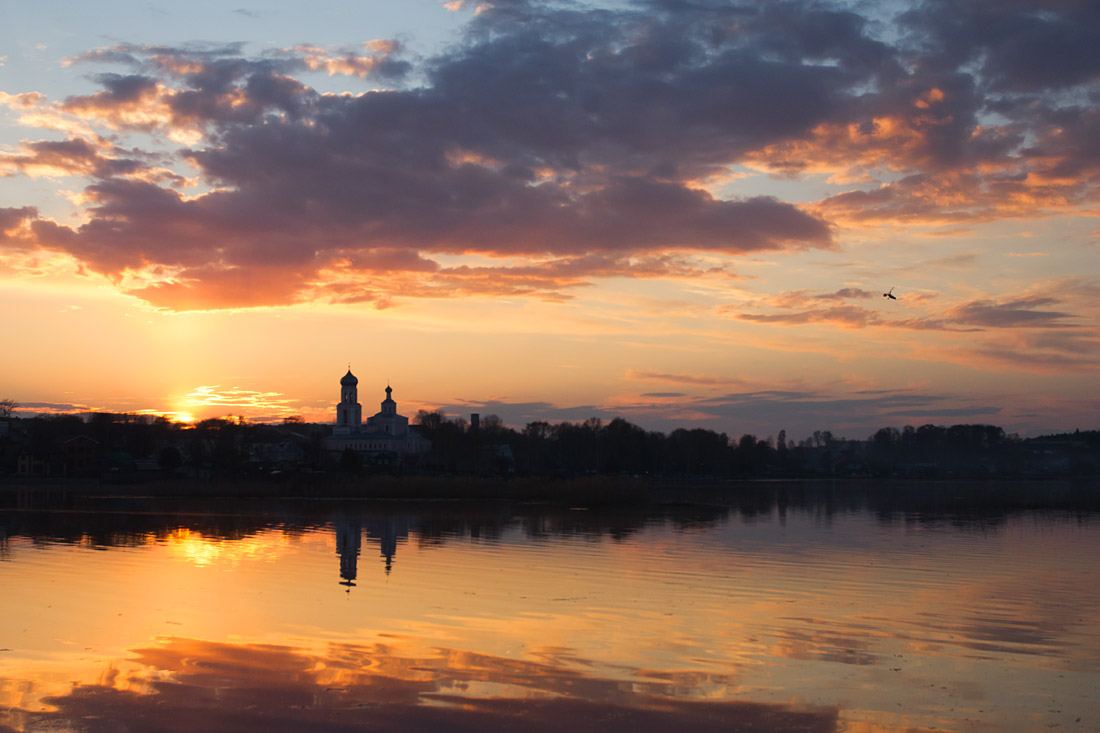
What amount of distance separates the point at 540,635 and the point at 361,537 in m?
21.6

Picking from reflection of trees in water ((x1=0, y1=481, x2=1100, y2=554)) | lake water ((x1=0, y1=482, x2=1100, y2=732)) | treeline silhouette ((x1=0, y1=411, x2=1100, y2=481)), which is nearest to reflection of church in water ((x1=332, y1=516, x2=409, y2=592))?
reflection of trees in water ((x1=0, y1=481, x2=1100, y2=554))

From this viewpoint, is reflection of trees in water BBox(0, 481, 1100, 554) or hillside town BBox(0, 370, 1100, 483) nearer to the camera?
reflection of trees in water BBox(0, 481, 1100, 554)

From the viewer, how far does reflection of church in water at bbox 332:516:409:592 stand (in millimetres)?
27625

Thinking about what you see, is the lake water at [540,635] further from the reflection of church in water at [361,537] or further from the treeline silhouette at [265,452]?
the treeline silhouette at [265,452]

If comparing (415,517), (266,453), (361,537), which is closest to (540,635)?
(361,537)

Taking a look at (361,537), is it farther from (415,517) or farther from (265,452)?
(265,452)

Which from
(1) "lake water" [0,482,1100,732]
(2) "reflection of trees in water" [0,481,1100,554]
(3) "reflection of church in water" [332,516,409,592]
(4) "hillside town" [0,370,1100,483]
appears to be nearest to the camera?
(1) "lake water" [0,482,1100,732]

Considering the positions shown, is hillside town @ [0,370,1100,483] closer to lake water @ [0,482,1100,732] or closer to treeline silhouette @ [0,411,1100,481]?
treeline silhouette @ [0,411,1100,481]

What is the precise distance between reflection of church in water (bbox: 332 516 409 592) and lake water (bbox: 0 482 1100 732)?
0.89 feet

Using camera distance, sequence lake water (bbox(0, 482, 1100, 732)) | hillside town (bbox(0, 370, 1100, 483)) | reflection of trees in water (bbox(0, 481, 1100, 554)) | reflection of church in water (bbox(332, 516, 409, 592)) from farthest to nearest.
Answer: hillside town (bbox(0, 370, 1100, 483)), reflection of trees in water (bbox(0, 481, 1100, 554)), reflection of church in water (bbox(332, 516, 409, 592)), lake water (bbox(0, 482, 1100, 732))

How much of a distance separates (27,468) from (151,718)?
5219 inches

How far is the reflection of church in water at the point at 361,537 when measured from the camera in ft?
90.6

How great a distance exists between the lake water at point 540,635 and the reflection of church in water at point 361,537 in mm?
272

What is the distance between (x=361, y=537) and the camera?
125 feet
